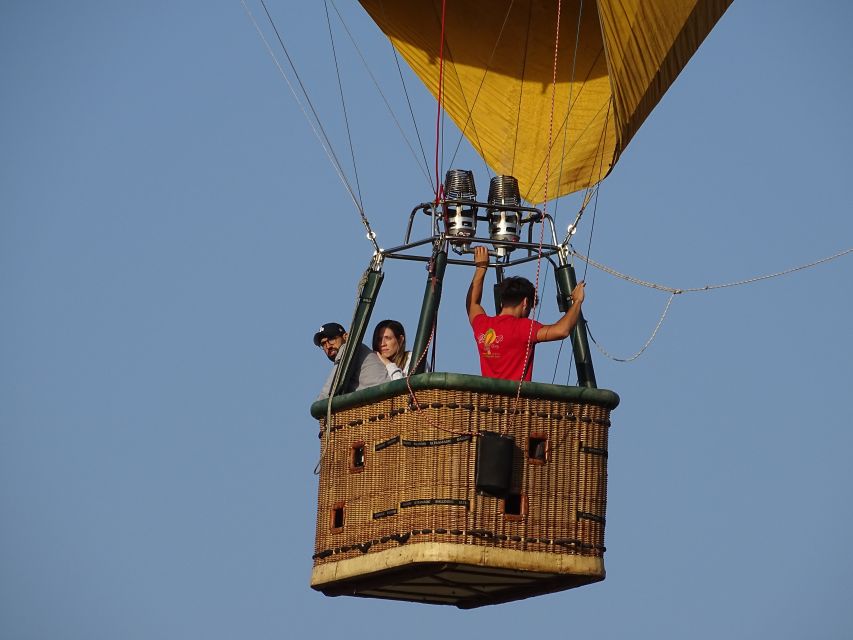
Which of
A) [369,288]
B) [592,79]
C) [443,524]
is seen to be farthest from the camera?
[592,79]

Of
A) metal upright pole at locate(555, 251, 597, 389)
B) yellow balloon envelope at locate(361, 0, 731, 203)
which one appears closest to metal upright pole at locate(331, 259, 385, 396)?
metal upright pole at locate(555, 251, 597, 389)

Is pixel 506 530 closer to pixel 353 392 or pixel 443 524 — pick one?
pixel 443 524

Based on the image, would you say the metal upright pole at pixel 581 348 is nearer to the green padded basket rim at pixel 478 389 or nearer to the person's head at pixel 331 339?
the green padded basket rim at pixel 478 389

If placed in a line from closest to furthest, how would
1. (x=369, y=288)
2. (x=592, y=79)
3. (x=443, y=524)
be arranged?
(x=443, y=524) → (x=369, y=288) → (x=592, y=79)

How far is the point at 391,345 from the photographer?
1460cm

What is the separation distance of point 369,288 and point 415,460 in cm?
124

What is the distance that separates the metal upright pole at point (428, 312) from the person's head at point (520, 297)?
38 centimetres

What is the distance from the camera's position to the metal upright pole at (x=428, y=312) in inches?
544

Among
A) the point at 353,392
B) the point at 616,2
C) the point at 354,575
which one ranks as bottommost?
the point at 354,575

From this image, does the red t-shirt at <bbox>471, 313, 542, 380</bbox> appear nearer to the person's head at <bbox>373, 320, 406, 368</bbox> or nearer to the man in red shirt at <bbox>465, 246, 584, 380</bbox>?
the man in red shirt at <bbox>465, 246, 584, 380</bbox>

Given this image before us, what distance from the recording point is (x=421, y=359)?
13844mm

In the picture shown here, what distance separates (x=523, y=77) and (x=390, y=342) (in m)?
3.02

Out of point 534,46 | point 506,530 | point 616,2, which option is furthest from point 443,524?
point 534,46

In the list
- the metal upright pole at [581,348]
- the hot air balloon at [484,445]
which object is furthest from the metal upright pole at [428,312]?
the metal upright pole at [581,348]
